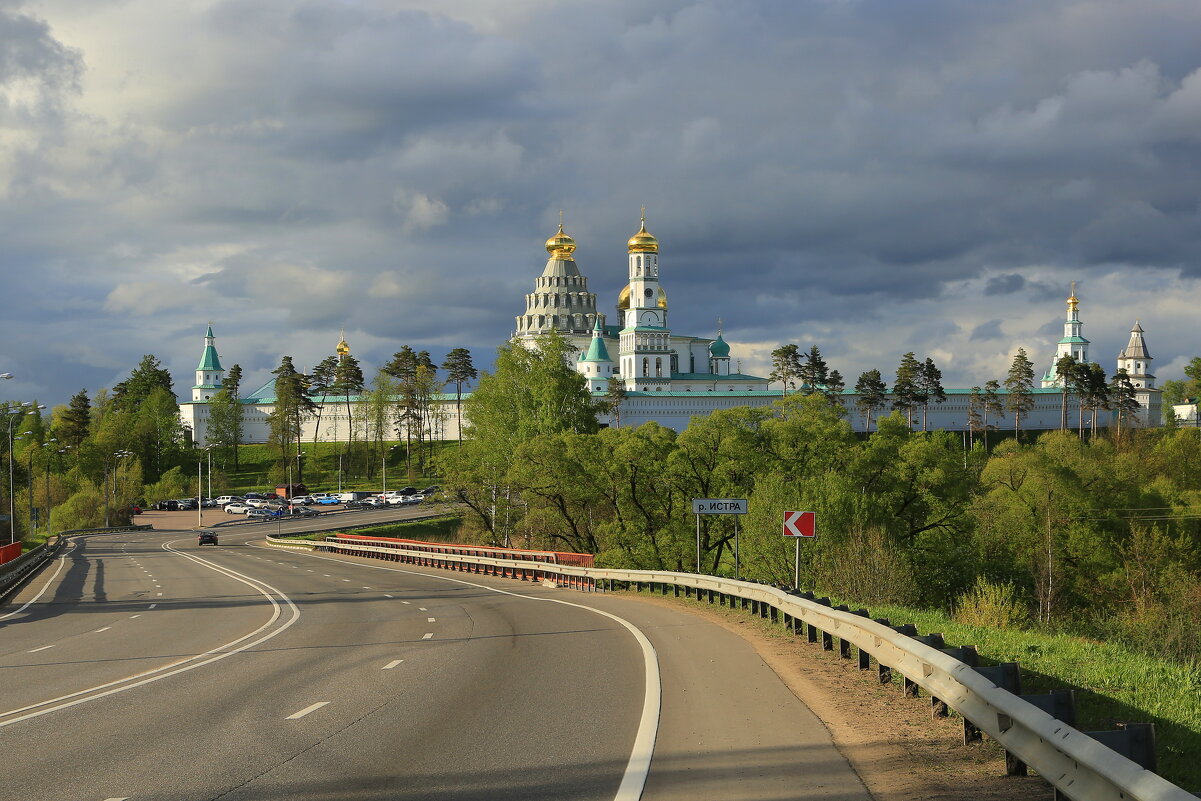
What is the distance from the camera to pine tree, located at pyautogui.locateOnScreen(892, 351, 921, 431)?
136 meters

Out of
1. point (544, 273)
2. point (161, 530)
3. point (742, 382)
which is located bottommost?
point (161, 530)

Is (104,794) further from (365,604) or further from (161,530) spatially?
(161,530)

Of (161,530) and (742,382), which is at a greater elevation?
(742,382)

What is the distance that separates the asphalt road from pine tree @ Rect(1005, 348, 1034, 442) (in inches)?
4848

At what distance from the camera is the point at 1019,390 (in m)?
139

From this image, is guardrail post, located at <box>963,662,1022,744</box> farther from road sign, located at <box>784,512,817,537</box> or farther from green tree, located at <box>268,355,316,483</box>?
green tree, located at <box>268,355,316,483</box>

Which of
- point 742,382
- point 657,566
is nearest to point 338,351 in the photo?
point 742,382

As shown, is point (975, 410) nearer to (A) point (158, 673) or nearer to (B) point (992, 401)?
(B) point (992, 401)

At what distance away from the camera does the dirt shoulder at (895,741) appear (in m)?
7.66

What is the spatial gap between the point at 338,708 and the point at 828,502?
36.9 m

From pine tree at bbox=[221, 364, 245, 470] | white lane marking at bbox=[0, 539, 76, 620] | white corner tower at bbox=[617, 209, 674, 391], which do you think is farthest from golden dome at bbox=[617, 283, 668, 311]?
white lane marking at bbox=[0, 539, 76, 620]

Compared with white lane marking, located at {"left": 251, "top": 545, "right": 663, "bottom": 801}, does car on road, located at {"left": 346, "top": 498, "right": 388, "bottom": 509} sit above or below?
below

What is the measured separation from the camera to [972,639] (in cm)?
1346

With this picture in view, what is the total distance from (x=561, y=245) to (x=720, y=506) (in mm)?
147503
